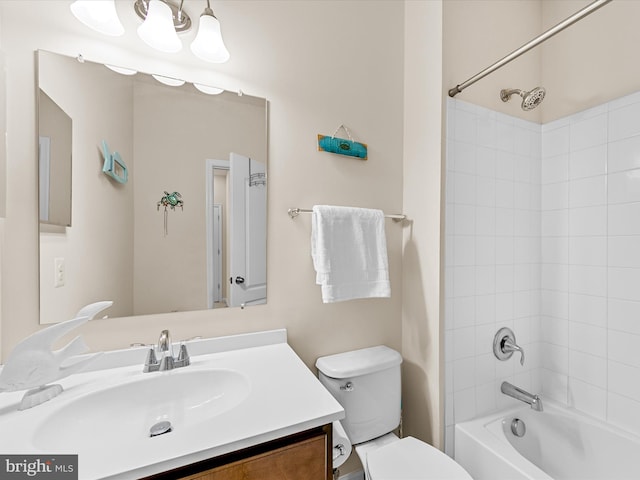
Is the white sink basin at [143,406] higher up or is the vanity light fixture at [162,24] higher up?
the vanity light fixture at [162,24]

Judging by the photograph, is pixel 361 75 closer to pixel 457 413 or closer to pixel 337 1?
pixel 337 1

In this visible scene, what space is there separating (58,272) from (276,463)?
2.92 feet

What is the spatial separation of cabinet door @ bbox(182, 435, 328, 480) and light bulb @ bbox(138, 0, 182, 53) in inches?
50.2

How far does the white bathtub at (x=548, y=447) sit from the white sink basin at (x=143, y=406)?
41.6 inches

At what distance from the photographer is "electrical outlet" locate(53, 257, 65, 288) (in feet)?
3.17

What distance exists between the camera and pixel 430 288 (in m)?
1.39

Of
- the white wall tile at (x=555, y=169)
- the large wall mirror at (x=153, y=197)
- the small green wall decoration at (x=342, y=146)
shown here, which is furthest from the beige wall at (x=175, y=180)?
the white wall tile at (x=555, y=169)

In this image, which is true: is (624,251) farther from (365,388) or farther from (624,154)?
(365,388)

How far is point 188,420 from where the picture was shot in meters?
0.90

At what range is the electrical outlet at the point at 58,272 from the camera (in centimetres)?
97

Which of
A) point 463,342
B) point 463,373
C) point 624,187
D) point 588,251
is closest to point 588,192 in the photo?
point 624,187

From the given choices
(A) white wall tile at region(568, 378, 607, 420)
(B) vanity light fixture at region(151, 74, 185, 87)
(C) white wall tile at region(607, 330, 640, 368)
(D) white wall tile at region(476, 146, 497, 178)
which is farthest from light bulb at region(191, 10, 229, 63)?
(A) white wall tile at region(568, 378, 607, 420)

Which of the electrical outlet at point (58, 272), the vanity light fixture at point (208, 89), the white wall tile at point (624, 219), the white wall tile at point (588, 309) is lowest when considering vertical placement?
the white wall tile at point (588, 309)

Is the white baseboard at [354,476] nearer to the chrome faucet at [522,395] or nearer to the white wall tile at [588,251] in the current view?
the chrome faucet at [522,395]
